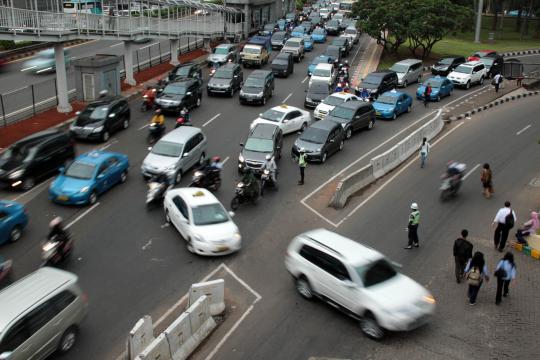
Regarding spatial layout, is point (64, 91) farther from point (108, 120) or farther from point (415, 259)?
Result: point (415, 259)

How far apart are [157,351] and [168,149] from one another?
11989mm

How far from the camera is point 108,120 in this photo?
26984 mm

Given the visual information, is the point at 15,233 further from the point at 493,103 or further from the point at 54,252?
the point at 493,103

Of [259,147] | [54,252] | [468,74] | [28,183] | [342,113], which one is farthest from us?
[468,74]

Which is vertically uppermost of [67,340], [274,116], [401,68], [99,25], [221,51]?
[99,25]

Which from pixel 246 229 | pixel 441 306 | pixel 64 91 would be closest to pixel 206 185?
pixel 246 229

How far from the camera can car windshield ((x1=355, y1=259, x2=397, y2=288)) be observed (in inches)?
542

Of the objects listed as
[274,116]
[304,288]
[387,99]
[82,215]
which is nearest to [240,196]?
[82,215]

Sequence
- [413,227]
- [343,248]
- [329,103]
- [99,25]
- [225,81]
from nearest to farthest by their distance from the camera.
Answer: [343,248], [413,227], [329,103], [99,25], [225,81]

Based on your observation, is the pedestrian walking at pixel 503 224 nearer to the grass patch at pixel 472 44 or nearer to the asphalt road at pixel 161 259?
the asphalt road at pixel 161 259

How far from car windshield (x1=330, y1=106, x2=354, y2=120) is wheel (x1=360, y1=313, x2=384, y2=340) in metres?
17.3

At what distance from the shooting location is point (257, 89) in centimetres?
3434

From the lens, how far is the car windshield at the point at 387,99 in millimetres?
33688

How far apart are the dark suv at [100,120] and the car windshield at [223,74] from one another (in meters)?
9.13
